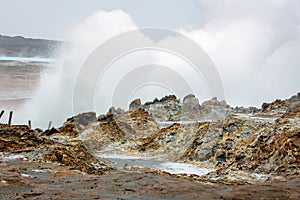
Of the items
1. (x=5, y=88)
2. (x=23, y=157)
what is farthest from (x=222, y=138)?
(x=5, y=88)

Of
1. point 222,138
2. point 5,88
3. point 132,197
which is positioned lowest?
point 132,197

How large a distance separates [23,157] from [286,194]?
11224mm

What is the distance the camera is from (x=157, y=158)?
23.6 m

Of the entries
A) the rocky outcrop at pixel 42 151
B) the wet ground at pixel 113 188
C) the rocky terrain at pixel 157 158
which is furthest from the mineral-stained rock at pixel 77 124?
the wet ground at pixel 113 188

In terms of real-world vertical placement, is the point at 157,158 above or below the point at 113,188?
above

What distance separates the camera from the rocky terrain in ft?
32.3

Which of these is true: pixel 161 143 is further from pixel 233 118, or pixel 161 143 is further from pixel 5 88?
pixel 5 88

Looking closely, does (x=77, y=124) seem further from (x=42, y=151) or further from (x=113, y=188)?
(x=113, y=188)

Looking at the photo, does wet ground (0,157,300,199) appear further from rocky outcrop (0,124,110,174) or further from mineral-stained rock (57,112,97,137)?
mineral-stained rock (57,112,97,137)

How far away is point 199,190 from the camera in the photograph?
9.89 m

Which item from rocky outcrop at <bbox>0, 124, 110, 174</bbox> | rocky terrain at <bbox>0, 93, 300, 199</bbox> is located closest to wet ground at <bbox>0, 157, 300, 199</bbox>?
rocky terrain at <bbox>0, 93, 300, 199</bbox>

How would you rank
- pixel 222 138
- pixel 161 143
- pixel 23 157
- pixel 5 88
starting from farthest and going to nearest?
pixel 5 88, pixel 161 143, pixel 222 138, pixel 23 157

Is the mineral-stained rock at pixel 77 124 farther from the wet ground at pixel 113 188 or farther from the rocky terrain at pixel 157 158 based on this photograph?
the wet ground at pixel 113 188

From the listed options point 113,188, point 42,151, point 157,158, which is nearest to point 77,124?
point 157,158
